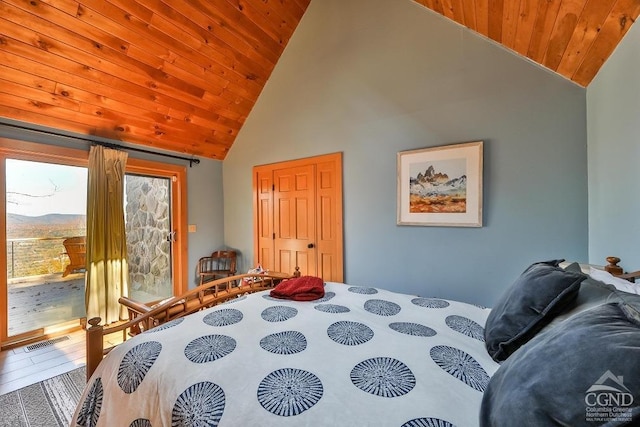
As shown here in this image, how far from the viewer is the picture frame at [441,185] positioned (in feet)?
7.91

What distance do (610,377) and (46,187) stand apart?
4364 mm

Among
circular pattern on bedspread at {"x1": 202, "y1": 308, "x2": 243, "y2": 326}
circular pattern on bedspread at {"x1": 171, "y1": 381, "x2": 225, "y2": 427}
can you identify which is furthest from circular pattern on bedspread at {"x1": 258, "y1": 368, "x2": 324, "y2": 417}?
circular pattern on bedspread at {"x1": 202, "y1": 308, "x2": 243, "y2": 326}

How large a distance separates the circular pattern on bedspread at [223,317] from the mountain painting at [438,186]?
1.94 m

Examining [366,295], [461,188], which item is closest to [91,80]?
[366,295]

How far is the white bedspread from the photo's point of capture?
2.69 ft

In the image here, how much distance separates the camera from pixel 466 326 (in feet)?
4.60

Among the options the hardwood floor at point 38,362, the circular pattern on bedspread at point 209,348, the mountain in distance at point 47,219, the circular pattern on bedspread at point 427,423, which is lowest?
the hardwood floor at point 38,362

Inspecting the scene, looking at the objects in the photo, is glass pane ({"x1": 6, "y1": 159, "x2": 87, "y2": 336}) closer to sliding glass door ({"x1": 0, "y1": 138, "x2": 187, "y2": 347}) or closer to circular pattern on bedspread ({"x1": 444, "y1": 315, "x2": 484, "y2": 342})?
sliding glass door ({"x1": 0, "y1": 138, "x2": 187, "y2": 347})

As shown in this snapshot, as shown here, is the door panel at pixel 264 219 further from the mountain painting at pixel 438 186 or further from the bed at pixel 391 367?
the bed at pixel 391 367

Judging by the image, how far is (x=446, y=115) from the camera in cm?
254

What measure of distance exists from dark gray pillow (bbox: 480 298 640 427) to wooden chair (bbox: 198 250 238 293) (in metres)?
3.90

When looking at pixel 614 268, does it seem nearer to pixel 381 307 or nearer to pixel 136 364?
pixel 381 307

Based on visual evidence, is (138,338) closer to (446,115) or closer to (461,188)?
(461,188)

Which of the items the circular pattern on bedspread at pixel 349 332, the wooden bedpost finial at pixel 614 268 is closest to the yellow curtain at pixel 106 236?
the circular pattern on bedspread at pixel 349 332
